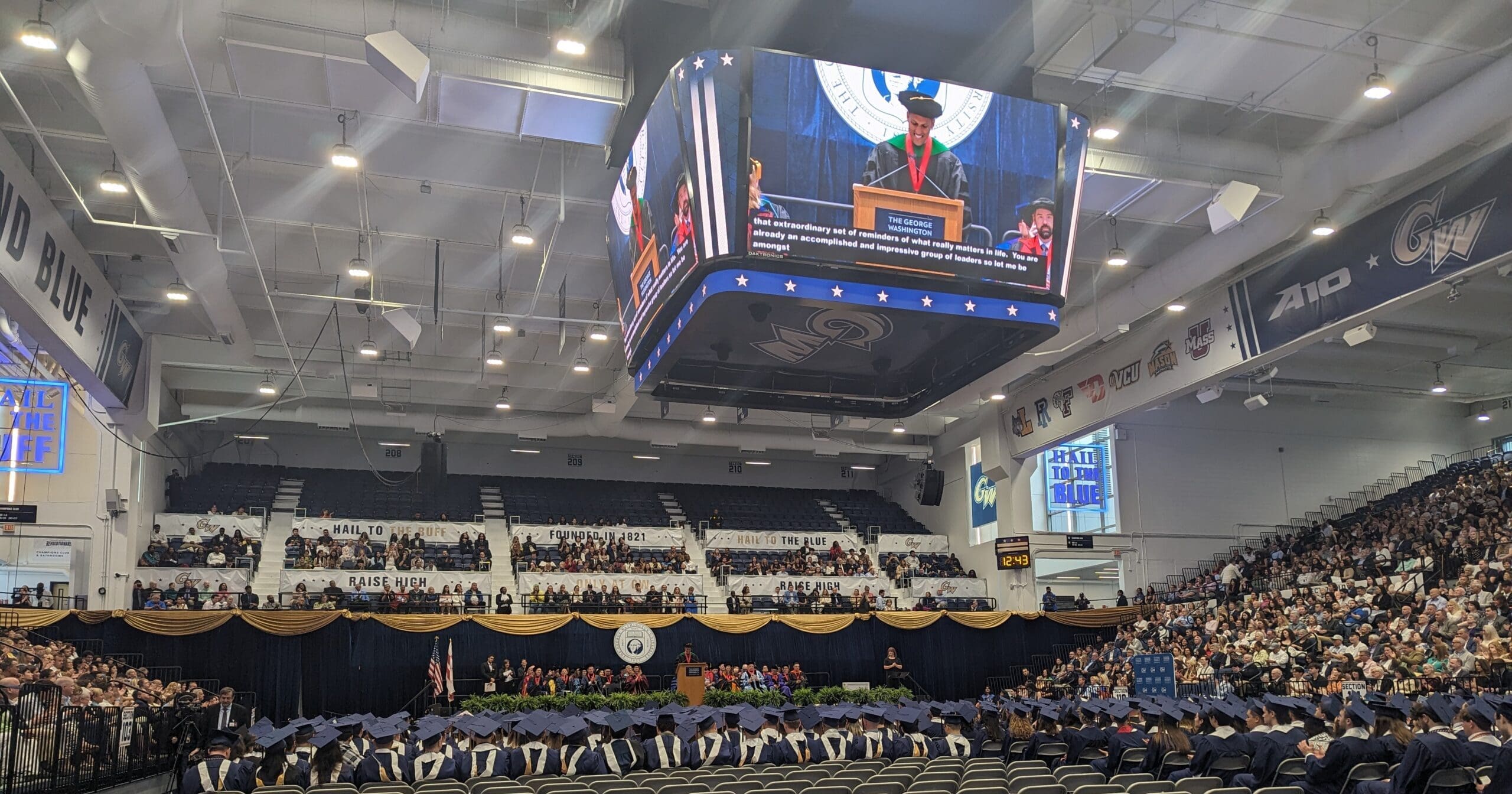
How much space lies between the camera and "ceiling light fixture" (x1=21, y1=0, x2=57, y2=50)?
33.8ft

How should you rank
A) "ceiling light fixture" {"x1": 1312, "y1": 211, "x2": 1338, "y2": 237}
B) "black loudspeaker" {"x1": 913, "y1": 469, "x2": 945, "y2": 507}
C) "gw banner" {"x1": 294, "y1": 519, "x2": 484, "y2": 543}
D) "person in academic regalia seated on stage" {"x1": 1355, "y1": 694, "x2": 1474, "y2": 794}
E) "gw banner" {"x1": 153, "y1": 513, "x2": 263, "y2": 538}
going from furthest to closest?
"black loudspeaker" {"x1": 913, "y1": 469, "x2": 945, "y2": 507}, "gw banner" {"x1": 294, "y1": 519, "x2": 484, "y2": 543}, "gw banner" {"x1": 153, "y1": 513, "x2": 263, "y2": 538}, "ceiling light fixture" {"x1": 1312, "y1": 211, "x2": 1338, "y2": 237}, "person in academic regalia seated on stage" {"x1": 1355, "y1": 694, "x2": 1474, "y2": 794}

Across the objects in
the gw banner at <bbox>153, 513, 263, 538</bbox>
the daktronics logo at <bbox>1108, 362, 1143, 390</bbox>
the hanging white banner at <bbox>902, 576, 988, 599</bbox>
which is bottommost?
the hanging white banner at <bbox>902, 576, 988, 599</bbox>

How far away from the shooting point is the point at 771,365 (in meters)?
13.6

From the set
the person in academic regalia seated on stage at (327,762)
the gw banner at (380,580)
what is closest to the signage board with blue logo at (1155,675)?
the person in academic regalia seated on stage at (327,762)

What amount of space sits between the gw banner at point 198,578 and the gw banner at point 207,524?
7.19ft

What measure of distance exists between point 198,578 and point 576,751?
1697 cm

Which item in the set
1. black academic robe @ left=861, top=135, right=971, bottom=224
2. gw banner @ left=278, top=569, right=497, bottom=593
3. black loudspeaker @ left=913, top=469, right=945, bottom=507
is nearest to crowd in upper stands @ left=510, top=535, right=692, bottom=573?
gw banner @ left=278, top=569, right=497, bottom=593

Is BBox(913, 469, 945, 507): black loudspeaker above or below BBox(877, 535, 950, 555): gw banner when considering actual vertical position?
above

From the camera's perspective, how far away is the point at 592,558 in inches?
1189

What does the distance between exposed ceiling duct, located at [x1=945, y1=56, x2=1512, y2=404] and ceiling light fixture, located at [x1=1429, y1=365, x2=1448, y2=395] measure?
11827mm

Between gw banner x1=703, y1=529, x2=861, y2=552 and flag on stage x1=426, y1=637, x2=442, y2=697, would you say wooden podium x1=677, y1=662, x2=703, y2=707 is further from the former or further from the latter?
gw banner x1=703, y1=529, x2=861, y2=552

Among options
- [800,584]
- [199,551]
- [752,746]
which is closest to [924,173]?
[752,746]

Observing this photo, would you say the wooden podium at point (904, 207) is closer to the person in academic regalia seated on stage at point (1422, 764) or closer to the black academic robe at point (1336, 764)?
the black academic robe at point (1336, 764)

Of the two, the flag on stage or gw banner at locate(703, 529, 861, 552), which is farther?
gw banner at locate(703, 529, 861, 552)
